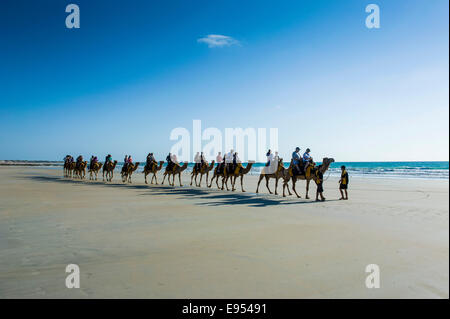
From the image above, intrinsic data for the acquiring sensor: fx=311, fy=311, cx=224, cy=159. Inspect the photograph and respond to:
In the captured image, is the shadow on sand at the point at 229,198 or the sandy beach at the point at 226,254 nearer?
the sandy beach at the point at 226,254

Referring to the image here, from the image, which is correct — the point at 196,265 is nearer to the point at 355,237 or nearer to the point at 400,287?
the point at 400,287

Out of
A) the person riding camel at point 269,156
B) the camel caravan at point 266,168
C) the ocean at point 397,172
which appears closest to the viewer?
the camel caravan at point 266,168

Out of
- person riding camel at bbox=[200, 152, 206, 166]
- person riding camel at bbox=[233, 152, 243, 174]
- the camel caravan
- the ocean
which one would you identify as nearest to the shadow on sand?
the camel caravan

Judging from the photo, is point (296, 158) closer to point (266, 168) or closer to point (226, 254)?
point (266, 168)

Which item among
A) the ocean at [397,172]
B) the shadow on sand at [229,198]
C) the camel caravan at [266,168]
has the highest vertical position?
the camel caravan at [266,168]

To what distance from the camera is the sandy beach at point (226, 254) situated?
4.24 meters

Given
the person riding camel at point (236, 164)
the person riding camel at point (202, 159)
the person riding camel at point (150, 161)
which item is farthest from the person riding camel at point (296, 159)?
the person riding camel at point (150, 161)

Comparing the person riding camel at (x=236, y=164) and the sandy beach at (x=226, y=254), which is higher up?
the person riding camel at (x=236, y=164)

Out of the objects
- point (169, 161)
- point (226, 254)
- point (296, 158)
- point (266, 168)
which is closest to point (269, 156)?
point (266, 168)

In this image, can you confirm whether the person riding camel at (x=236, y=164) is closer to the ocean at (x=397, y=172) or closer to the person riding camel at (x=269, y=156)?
the person riding camel at (x=269, y=156)

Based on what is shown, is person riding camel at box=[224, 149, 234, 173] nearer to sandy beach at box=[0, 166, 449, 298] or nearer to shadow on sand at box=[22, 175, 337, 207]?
shadow on sand at box=[22, 175, 337, 207]
